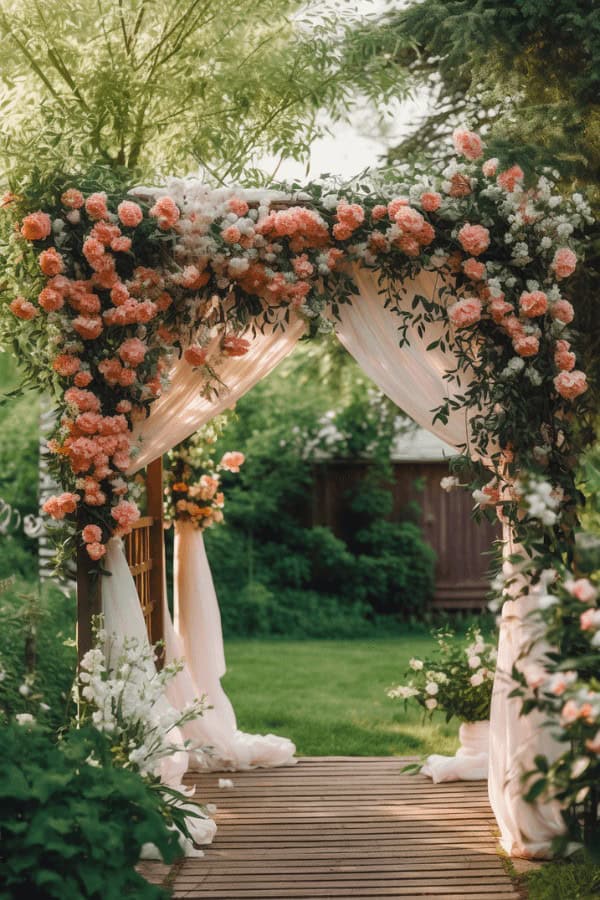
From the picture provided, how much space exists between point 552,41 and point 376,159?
2444 mm

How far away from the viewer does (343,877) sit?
397 cm

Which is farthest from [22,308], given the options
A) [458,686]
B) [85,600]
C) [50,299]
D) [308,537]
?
[308,537]

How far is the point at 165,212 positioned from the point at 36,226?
50 centimetres

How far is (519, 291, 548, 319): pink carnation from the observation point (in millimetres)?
4227

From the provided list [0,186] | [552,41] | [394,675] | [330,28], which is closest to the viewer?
[0,186]

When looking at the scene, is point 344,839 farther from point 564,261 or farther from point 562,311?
point 564,261

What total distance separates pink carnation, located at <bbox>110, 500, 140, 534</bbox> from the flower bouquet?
1798 mm

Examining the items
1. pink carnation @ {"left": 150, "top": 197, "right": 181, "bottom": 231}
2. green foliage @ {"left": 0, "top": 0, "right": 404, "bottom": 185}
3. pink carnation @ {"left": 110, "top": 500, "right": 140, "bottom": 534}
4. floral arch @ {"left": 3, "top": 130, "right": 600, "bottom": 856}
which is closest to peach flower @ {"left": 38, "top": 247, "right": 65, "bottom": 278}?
floral arch @ {"left": 3, "top": 130, "right": 600, "bottom": 856}

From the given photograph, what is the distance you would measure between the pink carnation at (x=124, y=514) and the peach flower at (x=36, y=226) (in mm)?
1105

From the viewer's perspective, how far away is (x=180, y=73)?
661 cm

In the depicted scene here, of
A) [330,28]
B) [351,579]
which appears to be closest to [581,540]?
[330,28]

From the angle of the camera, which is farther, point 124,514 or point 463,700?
point 463,700

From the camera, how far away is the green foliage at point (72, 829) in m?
2.89

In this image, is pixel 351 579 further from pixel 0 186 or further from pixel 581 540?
pixel 581 540
